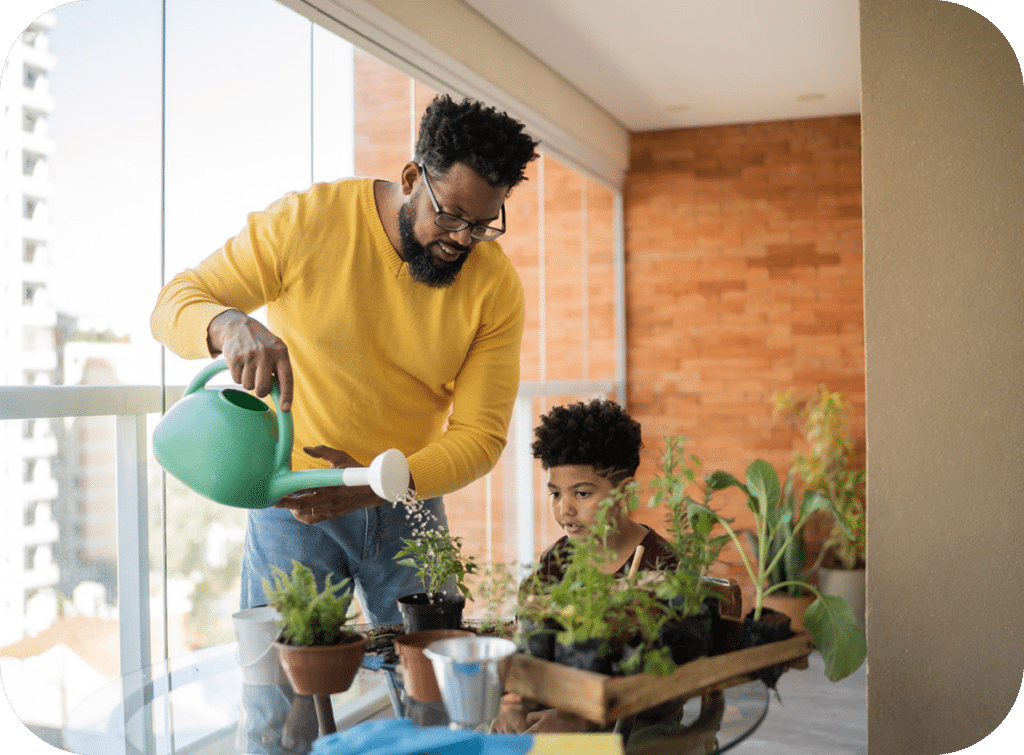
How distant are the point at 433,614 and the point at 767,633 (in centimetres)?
47

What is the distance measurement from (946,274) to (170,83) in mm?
1808

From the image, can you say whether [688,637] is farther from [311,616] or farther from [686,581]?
[311,616]

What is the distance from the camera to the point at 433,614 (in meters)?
1.29

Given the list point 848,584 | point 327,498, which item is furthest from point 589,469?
point 848,584

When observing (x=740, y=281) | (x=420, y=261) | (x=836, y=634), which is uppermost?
(x=740, y=281)

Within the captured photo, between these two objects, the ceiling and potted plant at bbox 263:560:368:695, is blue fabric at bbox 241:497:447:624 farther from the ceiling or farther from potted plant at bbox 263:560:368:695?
the ceiling

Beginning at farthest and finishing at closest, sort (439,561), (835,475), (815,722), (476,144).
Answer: (835,475) → (815,722) → (476,144) → (439,561)

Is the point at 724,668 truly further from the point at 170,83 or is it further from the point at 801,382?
the point at 801,382

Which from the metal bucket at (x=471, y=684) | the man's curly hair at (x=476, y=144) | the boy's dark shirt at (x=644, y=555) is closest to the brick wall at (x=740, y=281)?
the boy's dark shirt at (x=644, y=555)

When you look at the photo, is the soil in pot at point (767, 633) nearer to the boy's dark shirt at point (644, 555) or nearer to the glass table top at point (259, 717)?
the glass table top at point (259, 717)

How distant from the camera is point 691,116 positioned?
15.3 feet

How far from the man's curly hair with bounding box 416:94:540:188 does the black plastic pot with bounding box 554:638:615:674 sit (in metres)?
0.84

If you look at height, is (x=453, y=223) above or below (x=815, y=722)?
above

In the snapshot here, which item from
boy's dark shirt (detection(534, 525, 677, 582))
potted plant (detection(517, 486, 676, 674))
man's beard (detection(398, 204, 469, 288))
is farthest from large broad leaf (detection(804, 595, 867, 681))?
man's beard (detection(398, 204, 469, 288))
